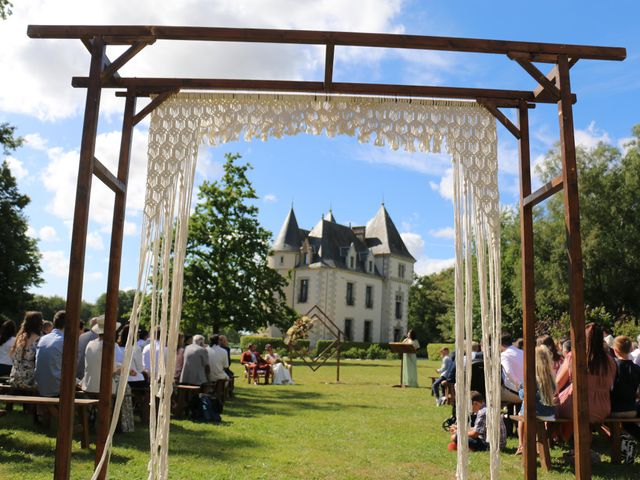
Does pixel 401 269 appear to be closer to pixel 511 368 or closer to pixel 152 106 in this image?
pixel 511 368

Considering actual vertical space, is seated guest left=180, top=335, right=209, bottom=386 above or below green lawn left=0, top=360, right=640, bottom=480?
above

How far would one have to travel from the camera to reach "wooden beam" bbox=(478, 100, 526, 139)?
4.73 meters

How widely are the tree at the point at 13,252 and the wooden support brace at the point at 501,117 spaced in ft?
75.0

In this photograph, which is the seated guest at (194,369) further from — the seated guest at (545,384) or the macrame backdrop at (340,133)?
the seated guest at (545,384)

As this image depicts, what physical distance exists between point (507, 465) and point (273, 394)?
7767mm

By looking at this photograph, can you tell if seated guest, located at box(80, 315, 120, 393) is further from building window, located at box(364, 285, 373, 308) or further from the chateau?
building window, located at box(364, 285, 373, 308)

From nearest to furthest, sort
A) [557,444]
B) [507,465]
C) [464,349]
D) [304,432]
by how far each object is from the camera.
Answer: [464,349] < [507,465] < [557,444] < [304,432]

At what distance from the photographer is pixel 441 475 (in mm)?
5719

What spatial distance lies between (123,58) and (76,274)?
1.54 m

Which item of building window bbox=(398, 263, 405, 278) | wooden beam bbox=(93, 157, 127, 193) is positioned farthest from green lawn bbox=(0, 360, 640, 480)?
building window bbox=(398, 263, 405, 278)

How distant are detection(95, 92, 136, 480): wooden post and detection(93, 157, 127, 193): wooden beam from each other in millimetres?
37

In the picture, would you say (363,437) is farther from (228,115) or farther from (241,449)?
(228,115)

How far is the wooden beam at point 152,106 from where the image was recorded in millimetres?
4625

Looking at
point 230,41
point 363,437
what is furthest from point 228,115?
point 363,437
